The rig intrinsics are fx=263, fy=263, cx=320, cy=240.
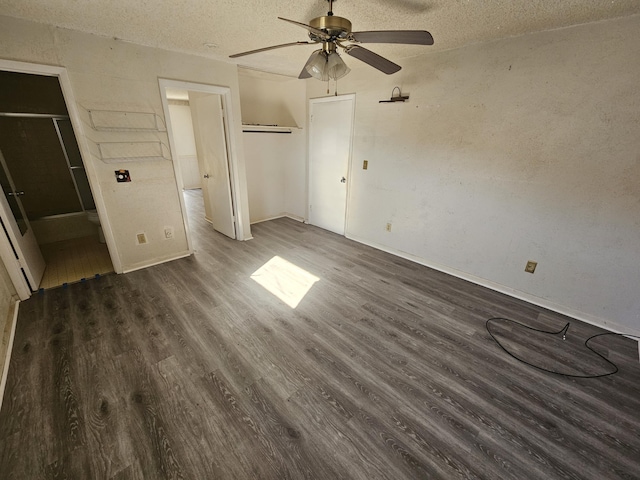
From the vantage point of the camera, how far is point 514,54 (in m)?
2.34

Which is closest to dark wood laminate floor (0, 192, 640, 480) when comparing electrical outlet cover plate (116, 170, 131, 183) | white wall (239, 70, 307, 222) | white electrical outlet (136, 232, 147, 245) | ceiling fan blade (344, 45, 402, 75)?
white electrical outlet (136, 232, 147, 245)

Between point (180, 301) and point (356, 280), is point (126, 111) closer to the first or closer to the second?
point (180, 301)

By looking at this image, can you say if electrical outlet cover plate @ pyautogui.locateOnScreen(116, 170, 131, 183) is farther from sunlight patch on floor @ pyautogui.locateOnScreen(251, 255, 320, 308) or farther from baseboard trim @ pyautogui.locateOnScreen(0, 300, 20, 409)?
sunlight patch on floor @ pyautogui.locateOnScreen(251, 255, 320, 308)

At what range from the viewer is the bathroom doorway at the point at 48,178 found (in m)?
3.23

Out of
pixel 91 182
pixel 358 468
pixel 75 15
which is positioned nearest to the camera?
pixel 358 468

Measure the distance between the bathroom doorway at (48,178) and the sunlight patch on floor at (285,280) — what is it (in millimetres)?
1883

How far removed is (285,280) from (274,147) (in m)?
2.79

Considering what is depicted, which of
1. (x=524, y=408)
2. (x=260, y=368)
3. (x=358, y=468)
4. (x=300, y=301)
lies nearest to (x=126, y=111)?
(x=300, y=301)

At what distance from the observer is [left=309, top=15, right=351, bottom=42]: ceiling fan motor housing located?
145cm

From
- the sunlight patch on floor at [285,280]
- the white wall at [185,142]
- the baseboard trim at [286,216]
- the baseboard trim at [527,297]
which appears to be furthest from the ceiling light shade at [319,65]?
the white wall at [185,142]

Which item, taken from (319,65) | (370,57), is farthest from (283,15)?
(370,57)

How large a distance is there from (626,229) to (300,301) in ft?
9.26

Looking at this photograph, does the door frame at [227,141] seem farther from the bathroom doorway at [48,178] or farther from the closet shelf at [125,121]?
the bathroom doorway at [48,178]

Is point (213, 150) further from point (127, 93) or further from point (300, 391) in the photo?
point (300, 391)
